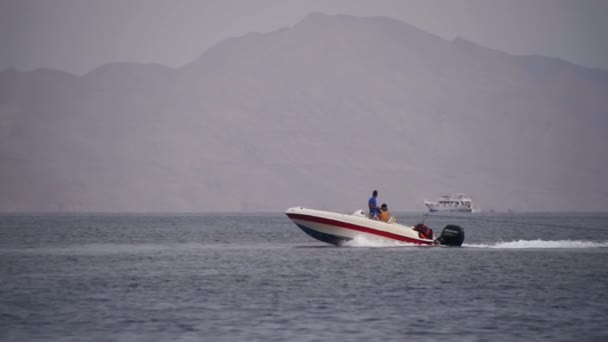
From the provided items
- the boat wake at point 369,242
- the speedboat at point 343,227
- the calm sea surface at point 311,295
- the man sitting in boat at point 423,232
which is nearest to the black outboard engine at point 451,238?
the calm sea surface at point 311,295

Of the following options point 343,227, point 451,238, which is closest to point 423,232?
point 451,238

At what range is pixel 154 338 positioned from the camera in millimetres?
23641

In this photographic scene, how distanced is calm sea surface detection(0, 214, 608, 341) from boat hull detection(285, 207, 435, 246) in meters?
0.52

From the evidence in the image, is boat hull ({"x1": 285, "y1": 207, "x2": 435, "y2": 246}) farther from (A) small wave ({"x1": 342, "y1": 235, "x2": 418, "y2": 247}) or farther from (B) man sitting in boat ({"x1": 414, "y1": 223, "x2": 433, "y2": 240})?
(B) man sitting in boat ({"x1": 414, "y1": 223, "x2": 433, "y2": 240})

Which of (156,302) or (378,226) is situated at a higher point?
(378,226)

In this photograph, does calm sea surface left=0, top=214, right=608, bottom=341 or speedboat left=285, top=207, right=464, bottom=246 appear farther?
speedboat left=285, top=207, right=464, bottom=246

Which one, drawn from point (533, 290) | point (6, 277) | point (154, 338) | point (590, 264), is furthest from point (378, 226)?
point (154, 338)

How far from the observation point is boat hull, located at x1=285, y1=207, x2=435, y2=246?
46.8m

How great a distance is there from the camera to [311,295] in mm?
31547

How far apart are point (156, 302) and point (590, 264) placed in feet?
68.2

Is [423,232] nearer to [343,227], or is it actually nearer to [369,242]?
[369,242]

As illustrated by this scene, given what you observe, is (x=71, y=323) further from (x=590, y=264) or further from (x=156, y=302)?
(x=590, y=264)

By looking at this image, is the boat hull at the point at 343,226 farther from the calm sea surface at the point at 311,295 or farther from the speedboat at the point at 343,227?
the calm sea surface at the point at 311,295

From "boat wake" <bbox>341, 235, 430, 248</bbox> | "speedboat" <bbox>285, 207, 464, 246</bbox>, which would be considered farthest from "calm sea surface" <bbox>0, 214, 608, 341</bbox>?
"speedboat" <bbox>285, 207, 464, 246</bbox>
